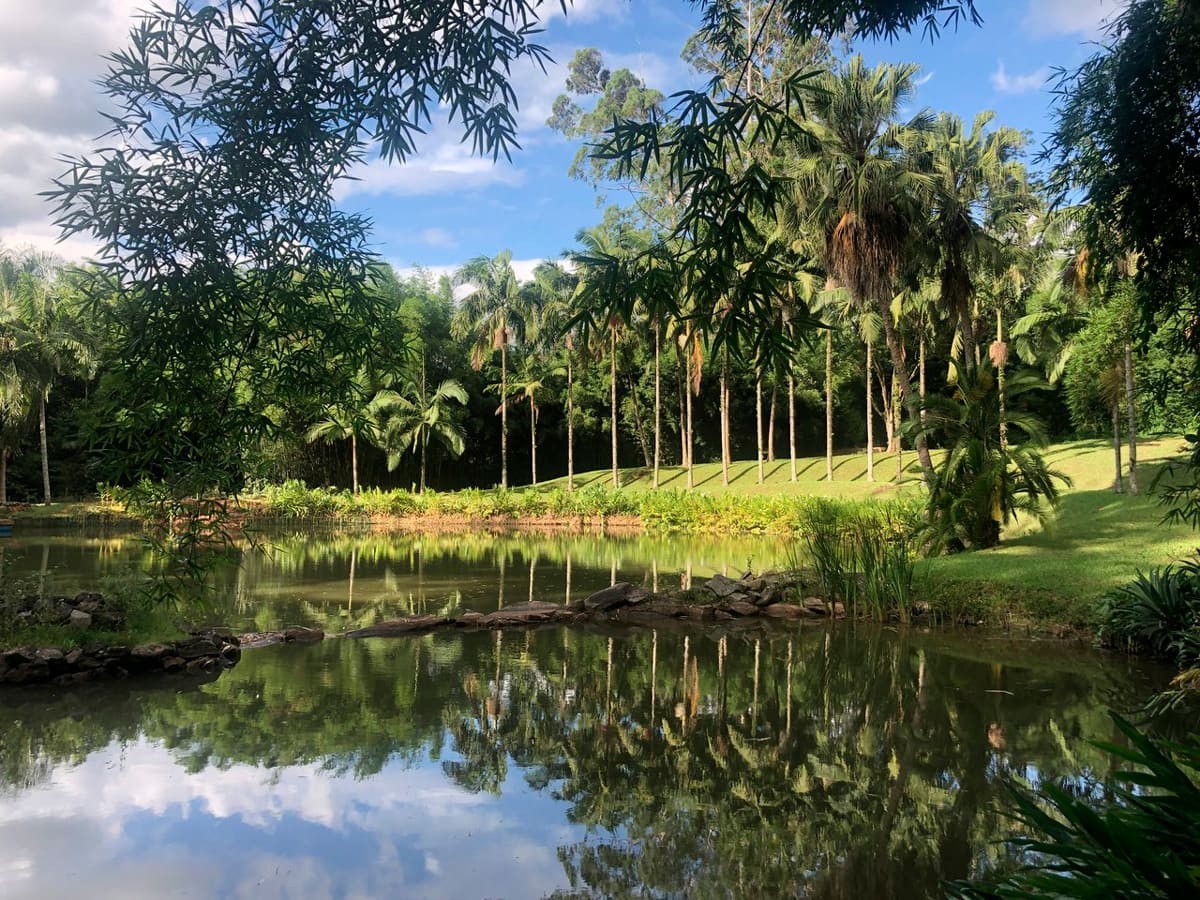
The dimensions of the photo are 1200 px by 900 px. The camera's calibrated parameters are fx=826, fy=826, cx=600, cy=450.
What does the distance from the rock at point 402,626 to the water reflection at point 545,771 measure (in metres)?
1.35

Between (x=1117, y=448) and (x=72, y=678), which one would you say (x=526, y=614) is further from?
(x=1117, y=448)

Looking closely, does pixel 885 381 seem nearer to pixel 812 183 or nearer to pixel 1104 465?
pixel 1104 465

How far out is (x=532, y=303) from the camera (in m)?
35.4

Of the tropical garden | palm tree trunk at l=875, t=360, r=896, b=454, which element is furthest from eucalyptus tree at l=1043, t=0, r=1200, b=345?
palm tree trunk at l=875, t=360, r=896, b=454

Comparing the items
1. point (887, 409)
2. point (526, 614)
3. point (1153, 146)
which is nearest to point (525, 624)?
point (526, 614)

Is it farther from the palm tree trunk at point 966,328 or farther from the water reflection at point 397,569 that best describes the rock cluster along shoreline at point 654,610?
the palm tree trunk at point 966,328

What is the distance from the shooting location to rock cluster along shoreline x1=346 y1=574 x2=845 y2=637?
448 inches

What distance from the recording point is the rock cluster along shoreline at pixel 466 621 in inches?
331

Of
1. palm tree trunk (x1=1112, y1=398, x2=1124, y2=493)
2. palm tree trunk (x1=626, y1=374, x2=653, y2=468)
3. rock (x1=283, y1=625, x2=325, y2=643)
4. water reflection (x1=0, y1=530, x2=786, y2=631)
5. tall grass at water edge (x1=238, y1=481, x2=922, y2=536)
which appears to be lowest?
water reflection (x1=0, y1=530, x2=786, y2=631)

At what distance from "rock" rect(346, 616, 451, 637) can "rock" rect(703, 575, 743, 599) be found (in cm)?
399

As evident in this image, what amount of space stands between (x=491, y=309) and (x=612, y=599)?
2545cm

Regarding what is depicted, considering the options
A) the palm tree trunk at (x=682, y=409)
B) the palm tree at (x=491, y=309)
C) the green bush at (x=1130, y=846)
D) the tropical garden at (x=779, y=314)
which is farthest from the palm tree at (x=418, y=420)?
the green bush at (x=1130, y=846)

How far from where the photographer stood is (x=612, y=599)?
12.2 meters

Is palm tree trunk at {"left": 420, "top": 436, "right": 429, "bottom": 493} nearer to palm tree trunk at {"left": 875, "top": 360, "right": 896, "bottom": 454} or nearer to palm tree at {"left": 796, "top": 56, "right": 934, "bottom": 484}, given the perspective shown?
palm tree trunk at {"left": 875, "top": 360, "right": 896, "bottom": 454}
